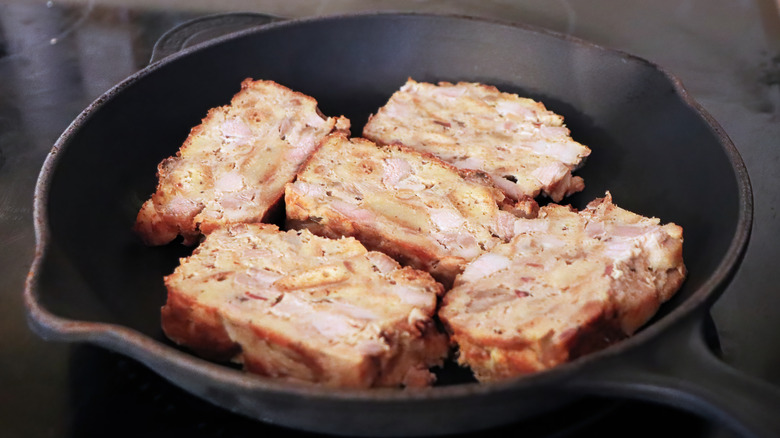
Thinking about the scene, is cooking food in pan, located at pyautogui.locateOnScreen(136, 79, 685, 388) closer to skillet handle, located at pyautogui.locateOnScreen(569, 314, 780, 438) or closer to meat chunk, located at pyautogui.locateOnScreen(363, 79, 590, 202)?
meat chunk, located at pyautogui.locateOnScreen(363, 79, 590, 202)

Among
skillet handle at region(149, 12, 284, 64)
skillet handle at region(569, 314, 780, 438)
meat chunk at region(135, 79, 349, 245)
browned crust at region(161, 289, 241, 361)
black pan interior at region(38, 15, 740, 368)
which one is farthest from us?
skillet handle at region(149, 12, 284, 64)

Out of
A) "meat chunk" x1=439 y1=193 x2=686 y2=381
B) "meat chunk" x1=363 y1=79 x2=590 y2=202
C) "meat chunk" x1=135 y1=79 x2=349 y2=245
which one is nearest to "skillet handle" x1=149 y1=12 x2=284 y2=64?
"meat chunk" x1=135 y1=79 x2=349 y2=245

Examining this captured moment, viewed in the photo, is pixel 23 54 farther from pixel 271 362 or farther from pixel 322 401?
pixel 322 401

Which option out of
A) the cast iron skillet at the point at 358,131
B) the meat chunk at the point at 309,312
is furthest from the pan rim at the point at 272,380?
the meat chunk at the point at 309,312

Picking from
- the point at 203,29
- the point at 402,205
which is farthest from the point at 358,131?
the point at 203,29

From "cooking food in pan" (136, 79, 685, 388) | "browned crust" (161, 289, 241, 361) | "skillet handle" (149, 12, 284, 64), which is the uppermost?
"skillet handle" (149, 12, 284, 64)

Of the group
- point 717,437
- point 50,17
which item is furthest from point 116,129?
point 717,437
